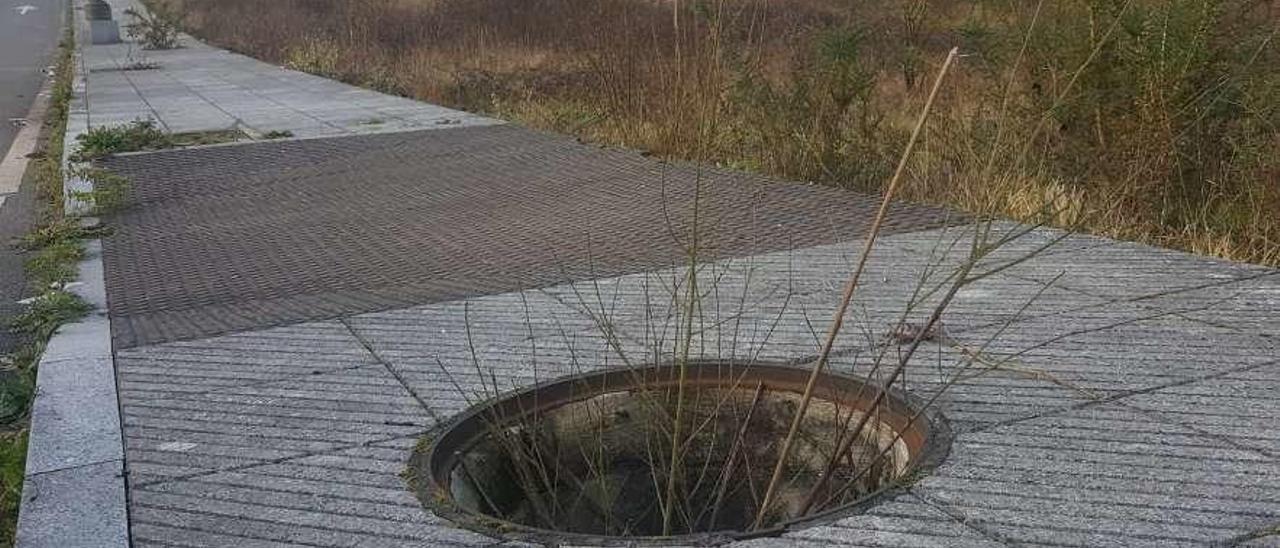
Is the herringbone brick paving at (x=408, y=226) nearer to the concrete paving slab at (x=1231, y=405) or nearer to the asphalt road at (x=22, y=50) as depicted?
the concrete paving slab at (x=1231, y=405)

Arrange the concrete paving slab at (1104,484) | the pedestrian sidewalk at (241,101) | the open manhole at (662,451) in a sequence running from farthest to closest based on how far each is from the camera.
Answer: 1. the pedestrian sidewalk at (241,101)
2. the open manhole at (662,451)
3. the concrete paving slab at (1104,484)

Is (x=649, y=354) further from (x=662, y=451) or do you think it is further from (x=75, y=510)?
(x=75, y=510)

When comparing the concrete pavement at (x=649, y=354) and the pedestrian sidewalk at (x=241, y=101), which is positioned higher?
the concrete pavement at (x=649, y=354)

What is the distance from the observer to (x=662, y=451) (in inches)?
147

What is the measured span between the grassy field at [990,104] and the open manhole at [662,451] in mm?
781

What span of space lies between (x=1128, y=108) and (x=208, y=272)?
4.96 meters

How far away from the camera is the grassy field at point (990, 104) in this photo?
6250 millimetres

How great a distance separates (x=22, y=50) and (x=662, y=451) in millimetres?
24636

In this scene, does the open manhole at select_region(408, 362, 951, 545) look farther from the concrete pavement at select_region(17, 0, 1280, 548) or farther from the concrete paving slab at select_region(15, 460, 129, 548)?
the concrete paving slab at select_region(15, 460, 129, 548)

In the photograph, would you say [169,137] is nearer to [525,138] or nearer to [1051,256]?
[525,138]

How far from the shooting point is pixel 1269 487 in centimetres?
320

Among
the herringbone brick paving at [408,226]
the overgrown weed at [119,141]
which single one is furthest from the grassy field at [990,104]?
the overgrown weed at [119,141]

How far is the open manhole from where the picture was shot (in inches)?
139

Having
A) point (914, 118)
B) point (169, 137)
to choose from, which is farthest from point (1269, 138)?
point (169, 137)
